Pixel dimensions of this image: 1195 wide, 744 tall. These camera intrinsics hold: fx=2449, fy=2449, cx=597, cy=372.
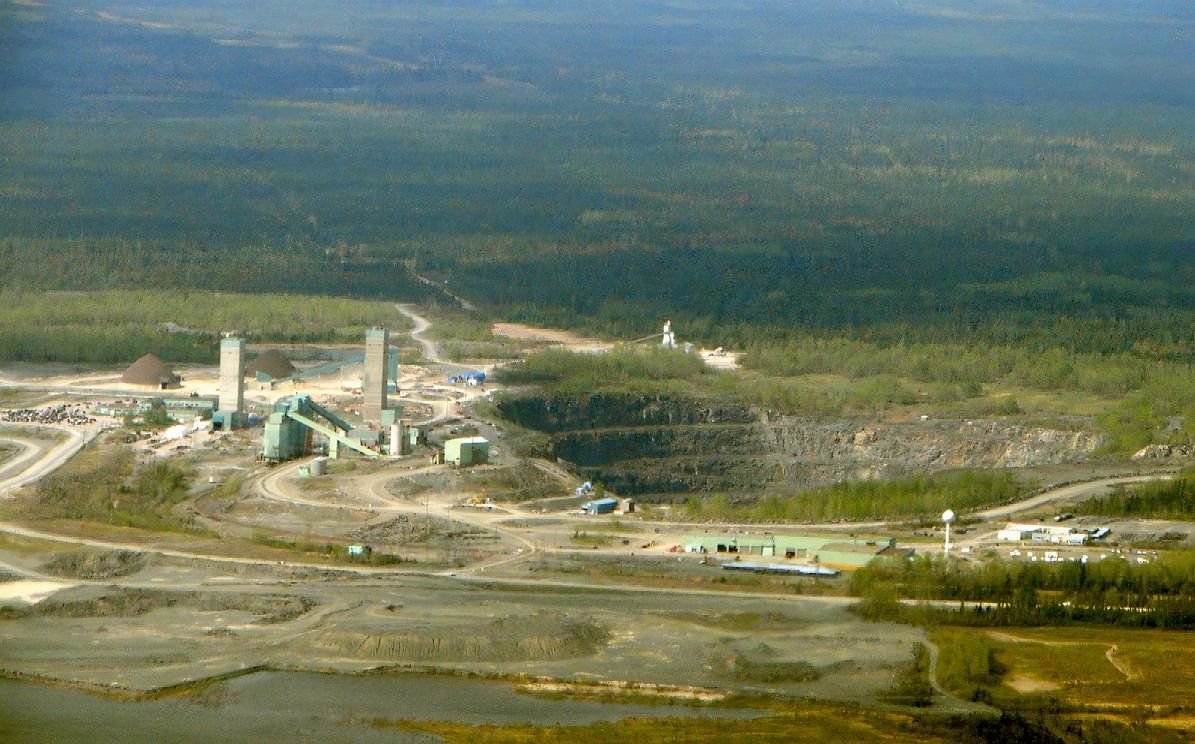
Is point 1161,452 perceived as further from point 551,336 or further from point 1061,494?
point 551,336

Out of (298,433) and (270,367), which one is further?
(270,367)

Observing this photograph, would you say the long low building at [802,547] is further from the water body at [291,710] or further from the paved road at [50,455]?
the paved road at [50,455]

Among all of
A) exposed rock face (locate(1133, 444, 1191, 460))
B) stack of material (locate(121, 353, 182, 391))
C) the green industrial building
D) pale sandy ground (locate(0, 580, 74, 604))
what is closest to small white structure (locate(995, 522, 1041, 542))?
exposed rock face (locate(1133, 444, 1191, 460))

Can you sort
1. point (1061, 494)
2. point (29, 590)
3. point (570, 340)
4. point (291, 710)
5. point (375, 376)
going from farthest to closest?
point (570, 340), point (375, 376), point (1061, 494), point (29, 590), point (291, 710)

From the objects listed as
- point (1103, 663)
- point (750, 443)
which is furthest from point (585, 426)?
point (1103, 663)

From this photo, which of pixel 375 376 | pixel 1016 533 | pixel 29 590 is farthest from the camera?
pixel 375 376

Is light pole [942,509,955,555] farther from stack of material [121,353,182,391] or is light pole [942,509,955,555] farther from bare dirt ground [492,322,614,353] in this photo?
bare dirt ground [492,322,614,353]
